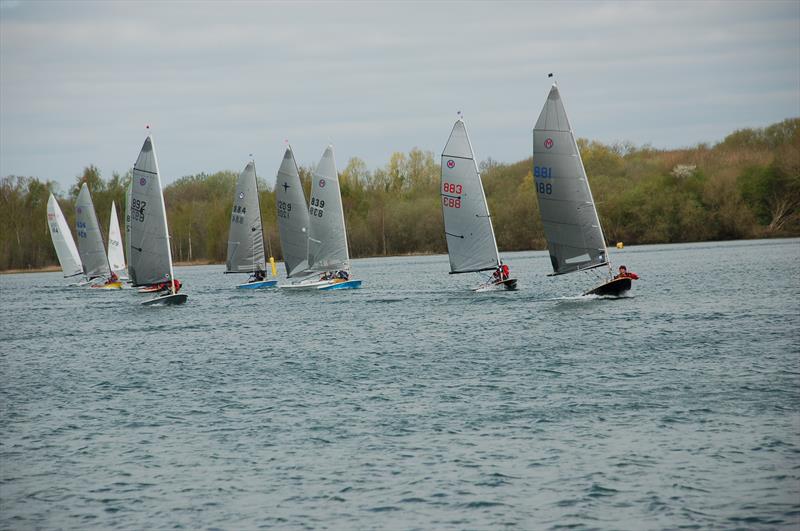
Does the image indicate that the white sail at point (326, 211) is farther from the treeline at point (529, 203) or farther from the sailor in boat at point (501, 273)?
the treeline at point (529, 203)

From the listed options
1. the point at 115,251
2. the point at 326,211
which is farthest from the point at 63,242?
the point at 326,211

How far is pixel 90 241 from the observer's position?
270 ft

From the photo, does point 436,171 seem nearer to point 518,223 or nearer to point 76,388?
point 518,223

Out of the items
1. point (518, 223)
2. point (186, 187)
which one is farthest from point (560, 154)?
point (186, 187)

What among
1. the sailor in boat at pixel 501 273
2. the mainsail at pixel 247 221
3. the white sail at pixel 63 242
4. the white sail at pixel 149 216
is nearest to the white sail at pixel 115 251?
the white sail at pixel 63 242

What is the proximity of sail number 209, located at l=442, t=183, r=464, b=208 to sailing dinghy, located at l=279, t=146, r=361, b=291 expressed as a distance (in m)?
8.95

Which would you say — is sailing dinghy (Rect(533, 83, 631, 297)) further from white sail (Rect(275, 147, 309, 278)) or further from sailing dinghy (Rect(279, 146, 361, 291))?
white sail (Rect(275, 147, 309, 278))

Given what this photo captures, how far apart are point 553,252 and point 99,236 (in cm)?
4846

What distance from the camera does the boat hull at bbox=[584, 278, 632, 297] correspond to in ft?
144

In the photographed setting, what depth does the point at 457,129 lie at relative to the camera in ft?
168

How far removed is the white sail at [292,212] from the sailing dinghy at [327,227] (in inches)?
69.2

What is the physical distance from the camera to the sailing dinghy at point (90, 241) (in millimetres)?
81500

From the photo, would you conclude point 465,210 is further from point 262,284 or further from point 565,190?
point 262,284

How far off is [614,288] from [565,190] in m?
5.34
